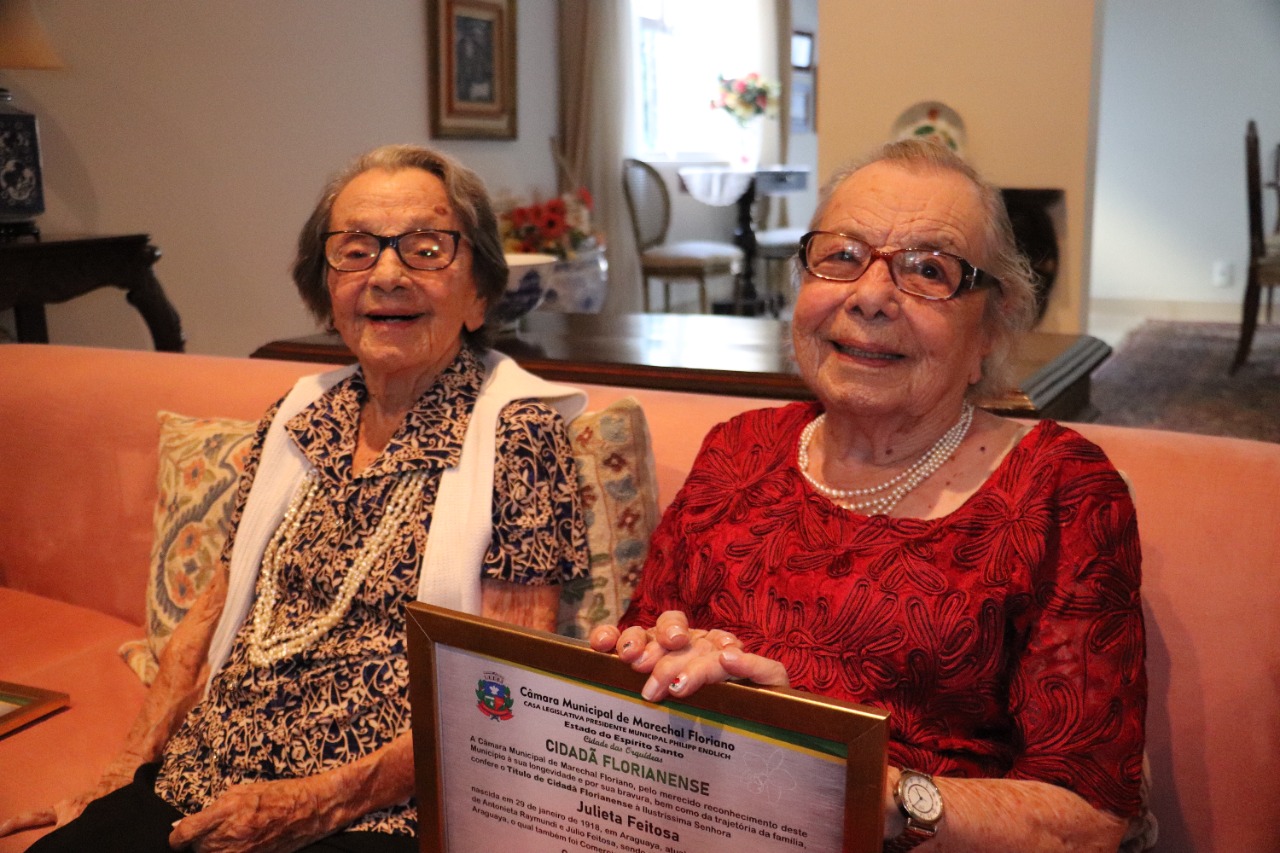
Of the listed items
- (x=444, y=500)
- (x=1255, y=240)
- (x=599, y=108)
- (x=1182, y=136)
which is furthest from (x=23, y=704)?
(x=1182, y=136)

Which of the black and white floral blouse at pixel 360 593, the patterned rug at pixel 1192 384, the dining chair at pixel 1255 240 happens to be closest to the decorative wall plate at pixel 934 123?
the patterned rug at pixel 1192 384

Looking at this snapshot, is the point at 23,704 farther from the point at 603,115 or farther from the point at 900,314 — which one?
the point at 603,115

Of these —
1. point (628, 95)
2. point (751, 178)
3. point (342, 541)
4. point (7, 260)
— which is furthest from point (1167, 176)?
point (342, 541)

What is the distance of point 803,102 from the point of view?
365 inches

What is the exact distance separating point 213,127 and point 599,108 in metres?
3.11

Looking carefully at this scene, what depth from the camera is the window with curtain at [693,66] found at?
7.90 metres

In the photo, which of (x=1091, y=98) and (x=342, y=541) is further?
(x=1091, y=98)

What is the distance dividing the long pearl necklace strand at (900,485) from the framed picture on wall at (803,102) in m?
8.22

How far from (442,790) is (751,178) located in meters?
6.62

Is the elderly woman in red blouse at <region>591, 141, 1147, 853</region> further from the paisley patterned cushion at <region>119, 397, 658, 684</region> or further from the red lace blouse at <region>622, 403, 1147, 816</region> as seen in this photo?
the paisley patterned cushion at <region>119, 397, 658, 684</region>

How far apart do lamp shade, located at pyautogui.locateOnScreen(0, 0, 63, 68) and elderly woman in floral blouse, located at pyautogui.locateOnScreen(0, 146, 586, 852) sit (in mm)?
2212

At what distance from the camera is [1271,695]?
1189 mm

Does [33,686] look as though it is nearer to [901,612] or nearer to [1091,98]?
[901,612]

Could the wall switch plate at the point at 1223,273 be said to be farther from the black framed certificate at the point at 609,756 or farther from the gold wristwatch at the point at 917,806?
the black framed certificate at the point at 609,756
